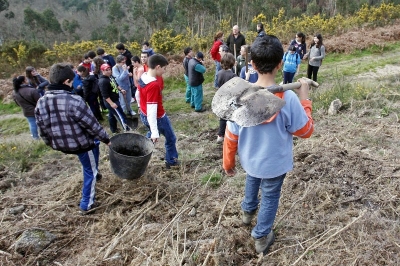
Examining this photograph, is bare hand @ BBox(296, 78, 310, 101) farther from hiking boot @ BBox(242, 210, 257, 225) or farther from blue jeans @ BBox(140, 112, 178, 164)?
blue jeans @ BBox(140, 112, 178, 164)

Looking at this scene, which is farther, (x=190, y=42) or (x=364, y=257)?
(x=190, y=42)

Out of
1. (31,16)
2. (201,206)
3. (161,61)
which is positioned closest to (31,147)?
(161,61)

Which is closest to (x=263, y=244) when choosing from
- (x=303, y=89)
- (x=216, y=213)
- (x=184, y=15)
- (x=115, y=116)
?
(x=216, y=213)

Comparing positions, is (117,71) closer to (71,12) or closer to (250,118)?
(250,118)

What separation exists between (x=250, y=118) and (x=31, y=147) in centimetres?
553

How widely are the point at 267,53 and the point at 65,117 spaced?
2173 mm

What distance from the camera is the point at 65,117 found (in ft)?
10.2

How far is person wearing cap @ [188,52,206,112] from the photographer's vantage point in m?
6.88

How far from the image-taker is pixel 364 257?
2.48 metres

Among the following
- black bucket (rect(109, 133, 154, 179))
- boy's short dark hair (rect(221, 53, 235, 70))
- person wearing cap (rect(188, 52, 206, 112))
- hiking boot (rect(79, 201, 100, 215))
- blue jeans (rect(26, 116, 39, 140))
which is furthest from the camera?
person wearing cap (rect(188, 52, 206, 112))

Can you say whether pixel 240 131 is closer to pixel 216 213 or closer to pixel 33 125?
pixel 216 213

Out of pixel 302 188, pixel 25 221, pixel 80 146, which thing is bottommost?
pixel 25 221

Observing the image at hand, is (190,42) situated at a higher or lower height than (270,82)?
lower

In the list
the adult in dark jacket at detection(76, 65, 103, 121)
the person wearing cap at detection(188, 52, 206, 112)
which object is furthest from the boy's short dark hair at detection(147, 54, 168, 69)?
the adult in dark jacket at detection(76, 65, 103, 121)
